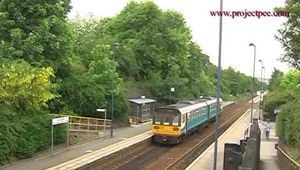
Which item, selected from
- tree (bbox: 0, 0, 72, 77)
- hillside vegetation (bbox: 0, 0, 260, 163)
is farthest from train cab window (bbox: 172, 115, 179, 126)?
tree (bbox: 0, 0, 72, 77)

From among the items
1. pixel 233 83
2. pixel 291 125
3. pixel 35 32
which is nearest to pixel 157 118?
pixel 35 32

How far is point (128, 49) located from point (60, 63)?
2619cm

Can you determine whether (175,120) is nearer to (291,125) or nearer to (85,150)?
(85,150)

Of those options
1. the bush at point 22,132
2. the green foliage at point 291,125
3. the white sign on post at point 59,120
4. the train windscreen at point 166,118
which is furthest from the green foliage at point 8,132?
the green foliage at point 291,125

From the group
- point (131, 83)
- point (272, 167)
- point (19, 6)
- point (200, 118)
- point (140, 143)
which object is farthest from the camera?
point (131, 83)

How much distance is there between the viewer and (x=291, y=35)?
31297 millimetres

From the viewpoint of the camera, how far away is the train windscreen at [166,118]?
37.9m

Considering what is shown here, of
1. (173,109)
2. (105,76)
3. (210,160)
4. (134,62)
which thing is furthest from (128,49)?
(210,160)

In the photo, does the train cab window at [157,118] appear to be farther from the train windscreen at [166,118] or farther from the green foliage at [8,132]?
the green foliage at [8,132]

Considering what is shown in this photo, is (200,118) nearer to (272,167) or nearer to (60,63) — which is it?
(60,63)

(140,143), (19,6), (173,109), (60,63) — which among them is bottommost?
(140,143)

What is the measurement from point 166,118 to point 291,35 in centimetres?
1140

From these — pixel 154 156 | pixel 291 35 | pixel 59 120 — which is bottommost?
pixel 154 156

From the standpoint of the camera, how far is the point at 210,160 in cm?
3070
